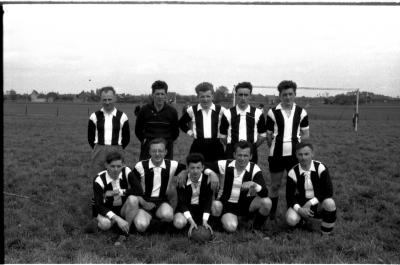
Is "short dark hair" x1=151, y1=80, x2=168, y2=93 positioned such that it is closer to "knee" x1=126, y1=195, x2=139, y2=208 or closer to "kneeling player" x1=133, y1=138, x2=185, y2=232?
"kneeling player" x1=133, y1=138, x2=185, y2=232

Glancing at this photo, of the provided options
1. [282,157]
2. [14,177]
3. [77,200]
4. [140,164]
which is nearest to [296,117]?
[282,157]

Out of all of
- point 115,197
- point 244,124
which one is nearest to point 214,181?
point 244,124

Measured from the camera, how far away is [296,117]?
4598mm

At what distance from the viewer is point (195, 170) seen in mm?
4133

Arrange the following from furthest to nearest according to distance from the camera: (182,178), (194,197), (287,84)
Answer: (287,84) → (194,197) → (182,178)

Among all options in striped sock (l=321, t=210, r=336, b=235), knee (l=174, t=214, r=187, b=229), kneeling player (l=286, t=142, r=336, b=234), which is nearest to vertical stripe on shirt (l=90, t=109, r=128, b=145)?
knee (l=174, t=214, r=187, b=229)

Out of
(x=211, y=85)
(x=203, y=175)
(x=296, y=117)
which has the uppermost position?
(x=211, y=85)

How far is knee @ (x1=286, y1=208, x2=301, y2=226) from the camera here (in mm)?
4195

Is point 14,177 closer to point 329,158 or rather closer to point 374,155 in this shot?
point 329,158

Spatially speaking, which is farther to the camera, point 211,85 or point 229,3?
point 211,85

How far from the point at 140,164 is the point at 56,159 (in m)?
4.78

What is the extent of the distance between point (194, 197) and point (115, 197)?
0.83m

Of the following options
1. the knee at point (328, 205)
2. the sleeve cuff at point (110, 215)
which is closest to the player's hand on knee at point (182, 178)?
the sleeve cuff at point (110, 215)

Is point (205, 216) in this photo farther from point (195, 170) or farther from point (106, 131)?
point (106, 131)
